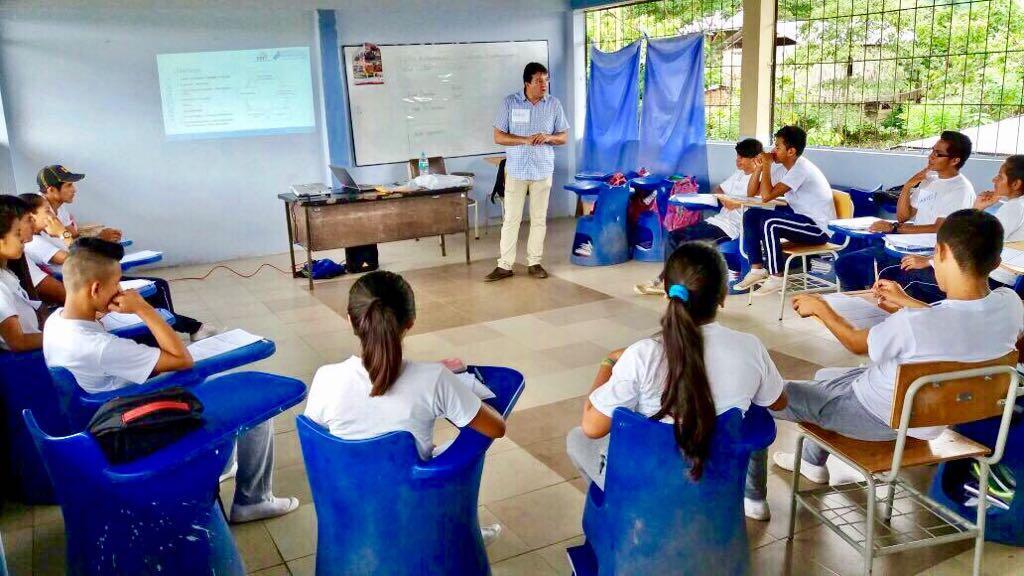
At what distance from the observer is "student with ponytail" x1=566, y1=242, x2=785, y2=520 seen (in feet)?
6.43

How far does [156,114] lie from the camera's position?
291 inches

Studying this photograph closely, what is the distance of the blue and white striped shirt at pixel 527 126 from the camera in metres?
6.57

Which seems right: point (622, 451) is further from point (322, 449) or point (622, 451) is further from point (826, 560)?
point (826, 560)

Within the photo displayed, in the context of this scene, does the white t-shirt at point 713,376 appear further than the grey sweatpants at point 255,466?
No

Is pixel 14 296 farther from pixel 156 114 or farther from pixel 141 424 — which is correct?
pixel 156 114

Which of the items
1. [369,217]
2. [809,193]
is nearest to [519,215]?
[369,217]

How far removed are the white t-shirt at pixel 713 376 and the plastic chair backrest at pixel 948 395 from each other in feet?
1.29

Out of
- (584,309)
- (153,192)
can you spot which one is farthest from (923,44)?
(153,192)

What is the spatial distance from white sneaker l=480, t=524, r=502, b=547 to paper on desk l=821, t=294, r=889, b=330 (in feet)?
4.39

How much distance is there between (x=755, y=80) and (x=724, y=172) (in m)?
0.87

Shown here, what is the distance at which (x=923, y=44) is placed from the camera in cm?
578

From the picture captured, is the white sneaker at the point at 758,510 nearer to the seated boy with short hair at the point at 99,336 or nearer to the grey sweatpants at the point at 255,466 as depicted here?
the grey sweatpants at the point at 255,466

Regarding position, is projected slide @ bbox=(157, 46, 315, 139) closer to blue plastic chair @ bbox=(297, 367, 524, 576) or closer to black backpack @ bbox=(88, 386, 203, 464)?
black backpack @ bbox=(88, 386, 203, 464)

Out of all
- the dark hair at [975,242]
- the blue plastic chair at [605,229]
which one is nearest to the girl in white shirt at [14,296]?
the dark hair at [975,242]
